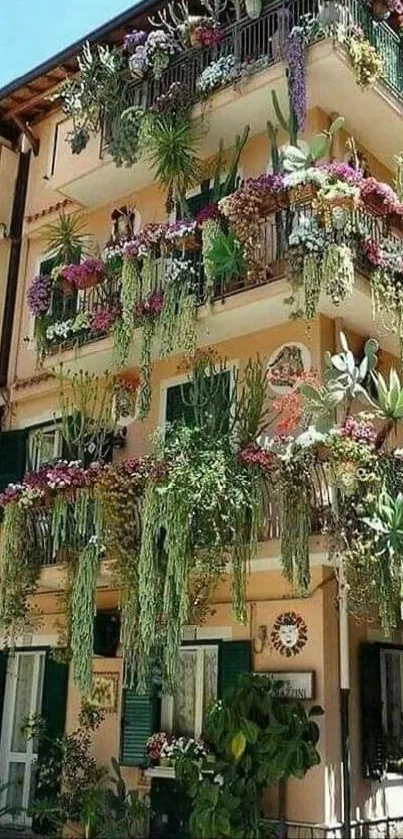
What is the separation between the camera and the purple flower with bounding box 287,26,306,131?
11047 millimetres

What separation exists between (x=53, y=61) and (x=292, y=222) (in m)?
6.98

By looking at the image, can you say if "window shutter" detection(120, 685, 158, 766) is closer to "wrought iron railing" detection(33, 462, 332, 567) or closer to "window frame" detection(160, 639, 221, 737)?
"window frame" detection(160, 639, 221, 737)

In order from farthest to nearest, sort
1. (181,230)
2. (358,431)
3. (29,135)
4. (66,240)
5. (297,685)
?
(29,135) < (66,240) < (181,230) < (297,685) < (358,431)

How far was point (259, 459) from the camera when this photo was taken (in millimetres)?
9680

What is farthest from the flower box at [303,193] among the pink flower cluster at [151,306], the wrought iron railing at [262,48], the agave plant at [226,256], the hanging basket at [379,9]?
the hanging basket at [379,9]

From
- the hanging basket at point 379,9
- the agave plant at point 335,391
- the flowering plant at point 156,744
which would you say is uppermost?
the hanging basket at point 379,9

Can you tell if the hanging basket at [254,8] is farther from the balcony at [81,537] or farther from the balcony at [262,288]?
the balcony at [81,537]

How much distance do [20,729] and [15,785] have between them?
787 mm

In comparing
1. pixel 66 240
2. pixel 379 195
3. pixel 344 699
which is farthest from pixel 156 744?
pixel 66 240

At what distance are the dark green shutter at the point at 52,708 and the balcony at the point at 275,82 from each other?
777 cm

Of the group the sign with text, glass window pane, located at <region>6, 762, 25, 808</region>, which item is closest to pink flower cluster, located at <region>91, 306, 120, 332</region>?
the sign with text

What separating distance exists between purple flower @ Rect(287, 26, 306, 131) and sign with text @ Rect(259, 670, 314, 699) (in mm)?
6890

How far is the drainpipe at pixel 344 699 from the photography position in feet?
31.4

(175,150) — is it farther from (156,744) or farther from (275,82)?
(156,744)
